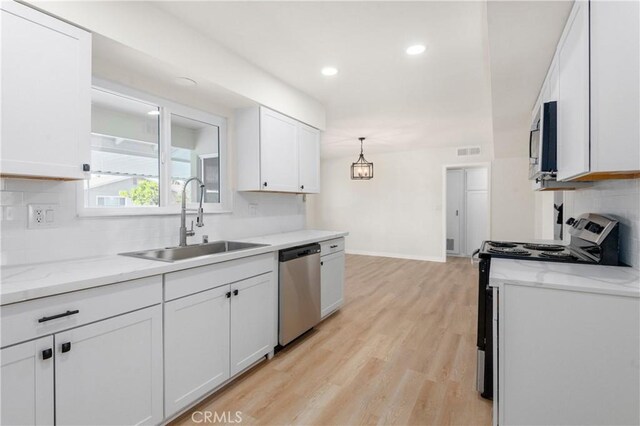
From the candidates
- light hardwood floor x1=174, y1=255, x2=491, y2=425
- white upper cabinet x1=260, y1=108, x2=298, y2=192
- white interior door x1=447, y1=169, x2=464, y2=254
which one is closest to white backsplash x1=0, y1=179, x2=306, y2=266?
white upper cabinet x1=260, y1=108, x2=298, y2=192

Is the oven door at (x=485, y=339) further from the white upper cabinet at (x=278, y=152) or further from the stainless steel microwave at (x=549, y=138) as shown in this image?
the white upper cabinet at (x=278, y=152)

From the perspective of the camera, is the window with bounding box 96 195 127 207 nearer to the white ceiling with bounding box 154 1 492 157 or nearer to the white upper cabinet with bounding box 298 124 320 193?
the white ceiling with bounding box 154 1 492 157

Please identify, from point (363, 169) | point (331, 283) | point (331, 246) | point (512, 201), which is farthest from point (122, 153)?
point (512, 201)

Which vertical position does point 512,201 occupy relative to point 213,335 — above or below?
above

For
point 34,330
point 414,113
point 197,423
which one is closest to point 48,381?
point 34,330

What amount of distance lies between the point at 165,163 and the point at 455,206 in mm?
6226

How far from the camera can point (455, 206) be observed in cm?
697

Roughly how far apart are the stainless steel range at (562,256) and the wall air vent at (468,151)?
172 inches

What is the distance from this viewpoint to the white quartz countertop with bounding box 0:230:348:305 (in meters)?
1.19

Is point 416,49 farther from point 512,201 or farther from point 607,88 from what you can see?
point 512,201

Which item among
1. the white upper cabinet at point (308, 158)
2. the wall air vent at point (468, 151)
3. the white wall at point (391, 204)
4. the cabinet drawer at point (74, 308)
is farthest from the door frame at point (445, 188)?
the cabinet drawer at point (74, 308)

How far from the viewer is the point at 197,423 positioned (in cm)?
175

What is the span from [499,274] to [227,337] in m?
1.66

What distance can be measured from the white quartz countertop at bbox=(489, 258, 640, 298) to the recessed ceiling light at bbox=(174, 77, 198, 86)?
2.41 metres
